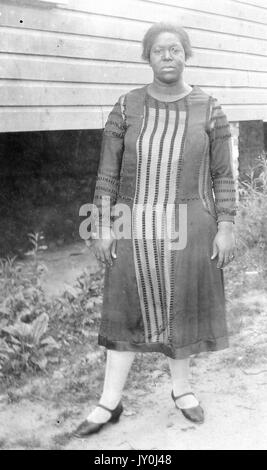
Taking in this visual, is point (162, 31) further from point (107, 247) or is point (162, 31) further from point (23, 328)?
point (23, 328)

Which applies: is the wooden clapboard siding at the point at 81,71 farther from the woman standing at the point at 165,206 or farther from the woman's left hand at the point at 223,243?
the woman's left hand at the point at 223,243

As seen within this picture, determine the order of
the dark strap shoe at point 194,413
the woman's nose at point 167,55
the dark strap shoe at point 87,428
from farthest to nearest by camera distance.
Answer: the dark strap shoe at point 194,413 < the dark strap shoe at point 87,428 < the woman's nose at point 167,55

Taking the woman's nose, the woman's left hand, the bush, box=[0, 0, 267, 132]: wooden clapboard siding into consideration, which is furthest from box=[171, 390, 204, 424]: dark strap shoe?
the bush

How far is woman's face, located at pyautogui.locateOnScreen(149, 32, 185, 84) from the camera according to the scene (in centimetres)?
229

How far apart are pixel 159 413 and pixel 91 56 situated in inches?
122

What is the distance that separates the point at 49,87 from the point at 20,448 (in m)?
2.79

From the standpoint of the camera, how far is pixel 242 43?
22.0 ft

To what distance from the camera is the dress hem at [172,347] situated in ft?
8.11

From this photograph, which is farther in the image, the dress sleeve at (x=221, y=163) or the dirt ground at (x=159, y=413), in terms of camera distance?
the dirt ground at (x=159, y=413)

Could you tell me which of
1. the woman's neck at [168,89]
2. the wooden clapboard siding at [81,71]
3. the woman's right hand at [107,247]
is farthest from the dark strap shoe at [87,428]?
the wooden clapboard siding at [81,71]

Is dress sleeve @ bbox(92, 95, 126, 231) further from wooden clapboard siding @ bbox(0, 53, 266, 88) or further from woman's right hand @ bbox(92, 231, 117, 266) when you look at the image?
wooden clapboard siding @ bbox(0, 53, 266, 88)

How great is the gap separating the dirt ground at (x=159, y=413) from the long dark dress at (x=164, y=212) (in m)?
0.39

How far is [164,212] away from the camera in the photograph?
7.88 feet

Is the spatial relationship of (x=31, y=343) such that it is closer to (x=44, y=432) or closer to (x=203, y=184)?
(x=44, y=432)
